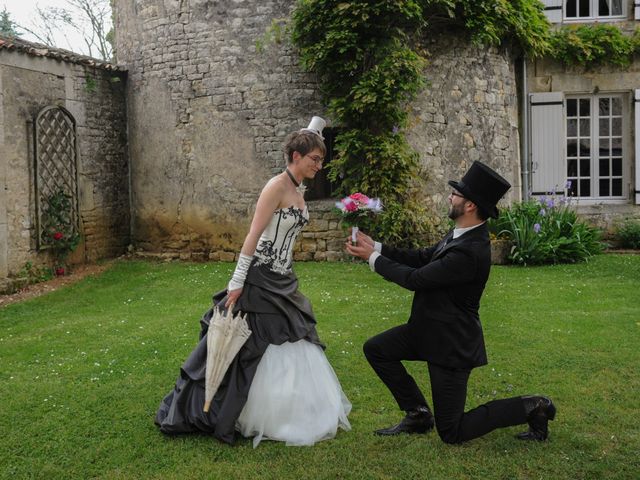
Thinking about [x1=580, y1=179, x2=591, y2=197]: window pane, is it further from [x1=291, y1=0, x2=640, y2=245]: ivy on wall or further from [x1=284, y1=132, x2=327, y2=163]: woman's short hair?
[x1=284, y1=132, x2=327, y2=163]: woman's short hair

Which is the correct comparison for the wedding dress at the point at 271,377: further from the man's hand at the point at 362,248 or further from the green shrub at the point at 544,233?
the green shrub at the point at 544,233

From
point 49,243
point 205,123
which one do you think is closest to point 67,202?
point 49,243

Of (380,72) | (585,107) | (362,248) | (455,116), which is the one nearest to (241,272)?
(362,248)

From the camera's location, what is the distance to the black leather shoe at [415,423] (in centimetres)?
399

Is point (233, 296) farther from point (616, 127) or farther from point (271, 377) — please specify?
point (616, 127)

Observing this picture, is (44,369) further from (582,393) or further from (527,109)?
(527,109)

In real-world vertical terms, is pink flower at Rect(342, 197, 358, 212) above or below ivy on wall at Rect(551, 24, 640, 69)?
below

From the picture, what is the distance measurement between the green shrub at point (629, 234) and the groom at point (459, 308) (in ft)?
29.8

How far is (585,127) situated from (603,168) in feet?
2.63

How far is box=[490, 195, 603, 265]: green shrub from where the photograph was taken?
405 inches

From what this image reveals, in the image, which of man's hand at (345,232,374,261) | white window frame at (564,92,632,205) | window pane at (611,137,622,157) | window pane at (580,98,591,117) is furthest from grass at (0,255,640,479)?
window pane at (580,98,591,117)

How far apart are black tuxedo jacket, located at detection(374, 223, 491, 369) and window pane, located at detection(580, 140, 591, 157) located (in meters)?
9.60

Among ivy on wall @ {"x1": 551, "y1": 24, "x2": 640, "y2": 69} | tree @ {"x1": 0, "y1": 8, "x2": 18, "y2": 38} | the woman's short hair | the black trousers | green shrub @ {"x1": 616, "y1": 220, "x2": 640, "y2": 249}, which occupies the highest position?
tree @ {"x1": 0, "y1": 8, "x2": 18, "y2": 38}

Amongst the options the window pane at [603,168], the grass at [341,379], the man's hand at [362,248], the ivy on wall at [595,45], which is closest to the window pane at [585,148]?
the window pane at [603,168]
